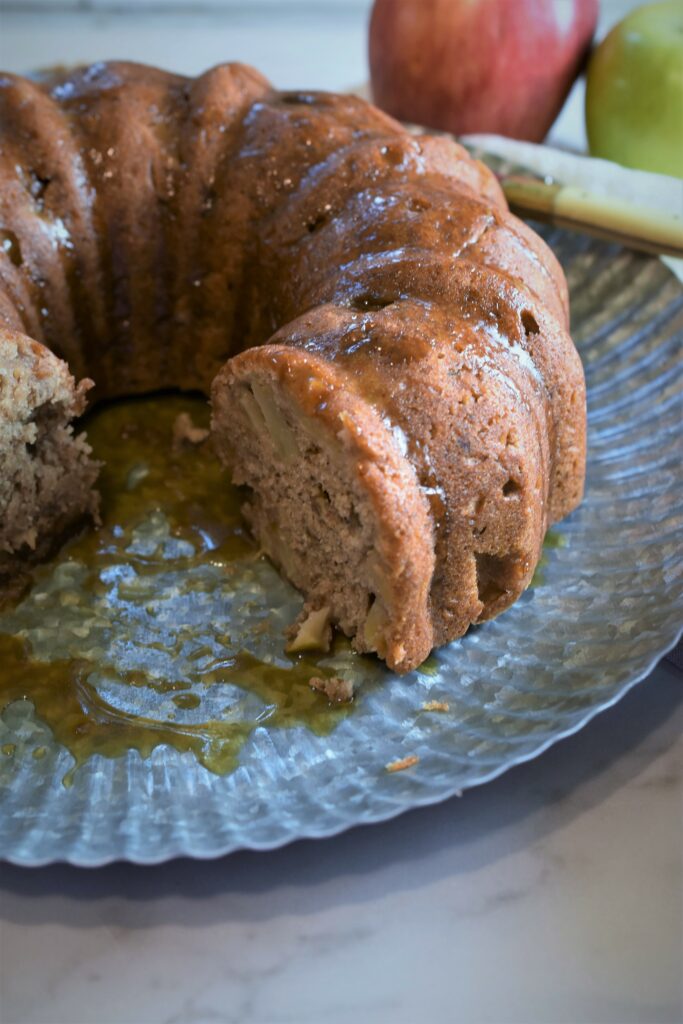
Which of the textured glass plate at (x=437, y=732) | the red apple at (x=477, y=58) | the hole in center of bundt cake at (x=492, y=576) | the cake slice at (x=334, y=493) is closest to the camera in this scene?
the textured glass plate at (x=437, y=732)

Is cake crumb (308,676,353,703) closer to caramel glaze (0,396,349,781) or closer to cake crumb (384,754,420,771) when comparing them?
caramel glaze (0,396,349,781)

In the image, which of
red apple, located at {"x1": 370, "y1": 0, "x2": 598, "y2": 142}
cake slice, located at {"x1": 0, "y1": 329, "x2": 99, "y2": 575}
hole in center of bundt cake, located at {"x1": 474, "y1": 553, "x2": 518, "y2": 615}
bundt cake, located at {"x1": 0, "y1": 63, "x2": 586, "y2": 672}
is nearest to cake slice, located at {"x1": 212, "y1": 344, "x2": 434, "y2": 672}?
bundt cake, located at {"x1": 0, "y1": 63, "x2": 586, "y2": 672}

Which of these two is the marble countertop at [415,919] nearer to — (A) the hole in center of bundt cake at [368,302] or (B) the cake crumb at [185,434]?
(A) the hole in center of bundt cake at [368,302]

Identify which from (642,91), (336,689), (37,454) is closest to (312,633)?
(336,689)

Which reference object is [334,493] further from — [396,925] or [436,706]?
[396,925]

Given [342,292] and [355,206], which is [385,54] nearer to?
[355,206]

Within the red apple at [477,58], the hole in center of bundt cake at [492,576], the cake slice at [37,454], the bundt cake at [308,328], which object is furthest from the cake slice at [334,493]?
the red apple at [477,58]

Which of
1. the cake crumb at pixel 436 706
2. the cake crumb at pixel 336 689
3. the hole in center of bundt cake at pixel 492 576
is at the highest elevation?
the hole in center of bundt cake at pixel 492 576
